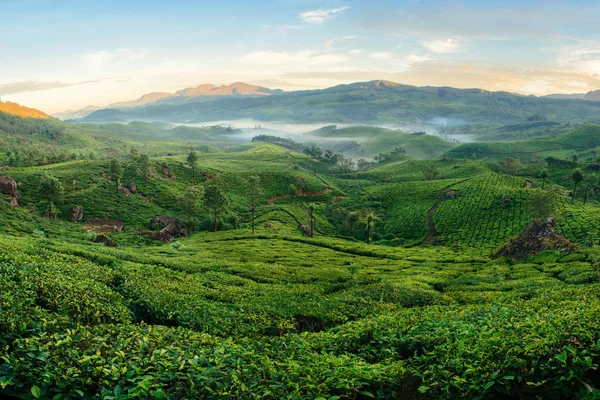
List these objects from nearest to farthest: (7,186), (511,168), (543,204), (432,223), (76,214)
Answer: (7,186) < (76,214) < (543,204) < (432,223) < (511,168)

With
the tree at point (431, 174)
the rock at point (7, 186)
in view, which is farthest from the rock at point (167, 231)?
the tree at point (431, 174)

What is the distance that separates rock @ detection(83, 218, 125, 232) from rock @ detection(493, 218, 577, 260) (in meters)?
74.2

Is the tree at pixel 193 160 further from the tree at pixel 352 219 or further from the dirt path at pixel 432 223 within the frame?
the dirt path at pixel 432 223

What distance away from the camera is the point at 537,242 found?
4953 cm

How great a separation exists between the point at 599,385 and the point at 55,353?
43.4 ft

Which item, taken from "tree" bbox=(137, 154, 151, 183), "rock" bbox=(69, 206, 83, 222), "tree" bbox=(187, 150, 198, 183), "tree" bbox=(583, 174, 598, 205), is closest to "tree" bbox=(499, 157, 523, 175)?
"tree" bbox=(583, 174, 598, 205)

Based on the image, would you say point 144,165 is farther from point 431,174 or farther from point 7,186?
point 431,174

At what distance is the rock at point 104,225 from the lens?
74.9 metres

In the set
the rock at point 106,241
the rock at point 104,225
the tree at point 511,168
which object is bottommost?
the rock at point 104,225

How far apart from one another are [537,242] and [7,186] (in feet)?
333

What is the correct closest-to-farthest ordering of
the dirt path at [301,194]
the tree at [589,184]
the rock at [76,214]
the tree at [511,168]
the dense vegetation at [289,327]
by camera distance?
the dense vegetation at [289,327] < the rock at [76,214] < the tree at [589,184] < the dirt path at [301,194] < the tree at [511,168]

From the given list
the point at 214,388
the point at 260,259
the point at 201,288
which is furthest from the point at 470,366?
the point at 260,259

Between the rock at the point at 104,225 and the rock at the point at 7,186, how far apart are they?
17.5m

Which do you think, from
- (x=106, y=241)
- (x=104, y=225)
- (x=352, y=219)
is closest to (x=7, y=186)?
(x=104, y=225)
